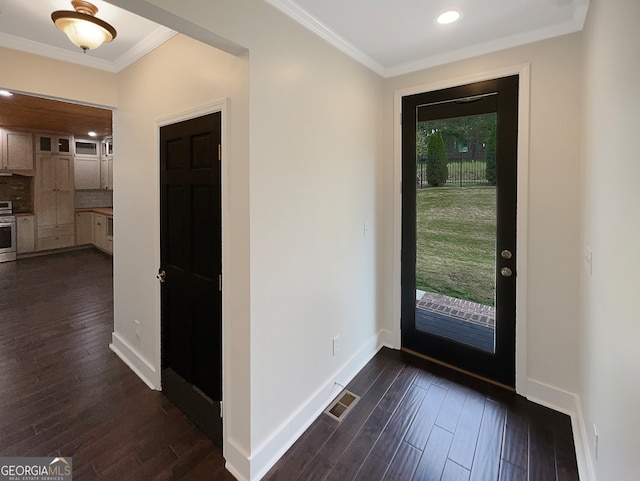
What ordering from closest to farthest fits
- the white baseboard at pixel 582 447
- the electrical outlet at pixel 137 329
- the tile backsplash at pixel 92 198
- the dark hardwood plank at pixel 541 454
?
the white baseboard at pixel 582 447 → the dark hardwood plank at pixel 541 454 → the electrical outlet at pixel 137 329 → the tile backsplash at pixel 92 198

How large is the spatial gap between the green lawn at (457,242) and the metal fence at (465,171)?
6 cm

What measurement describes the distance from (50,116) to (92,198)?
3560mm

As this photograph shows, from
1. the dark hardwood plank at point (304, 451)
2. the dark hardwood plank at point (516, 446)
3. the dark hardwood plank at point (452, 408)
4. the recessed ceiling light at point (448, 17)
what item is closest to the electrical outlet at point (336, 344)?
the dark hardwood plank at point (304, 451)

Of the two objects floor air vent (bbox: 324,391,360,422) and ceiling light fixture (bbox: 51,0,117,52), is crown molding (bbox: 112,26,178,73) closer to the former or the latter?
ceiling light fixture (bbox: 51,0,117,52)

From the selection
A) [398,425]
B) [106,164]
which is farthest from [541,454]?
[106,164]

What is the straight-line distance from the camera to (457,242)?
8.82 ft

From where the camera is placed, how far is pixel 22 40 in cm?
229

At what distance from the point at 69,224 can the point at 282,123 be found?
7.85m

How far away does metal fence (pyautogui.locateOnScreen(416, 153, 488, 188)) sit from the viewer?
8.27 ft

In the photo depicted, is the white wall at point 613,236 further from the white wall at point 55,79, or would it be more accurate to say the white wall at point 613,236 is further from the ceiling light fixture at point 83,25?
the white wall at point 55,79

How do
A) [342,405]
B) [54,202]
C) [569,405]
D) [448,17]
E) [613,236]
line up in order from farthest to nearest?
[54,202] < [342,405] < [569,405] < [448,17] < [613,236]

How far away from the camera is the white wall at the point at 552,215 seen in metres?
2.12

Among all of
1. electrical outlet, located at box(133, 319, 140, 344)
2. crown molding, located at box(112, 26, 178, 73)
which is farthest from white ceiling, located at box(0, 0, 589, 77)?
electrical outlet, located at box(133, 319, 140, 344)

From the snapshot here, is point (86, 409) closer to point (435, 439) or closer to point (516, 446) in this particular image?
point (435, 439)
